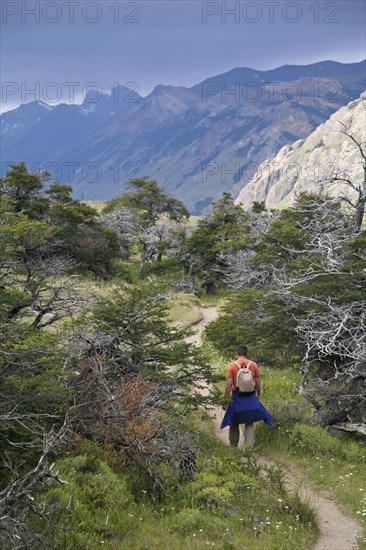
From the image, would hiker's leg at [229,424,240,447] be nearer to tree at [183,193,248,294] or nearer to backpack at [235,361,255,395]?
backpack at [235,361,255,395]

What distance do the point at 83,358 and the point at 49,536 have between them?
16.1ft

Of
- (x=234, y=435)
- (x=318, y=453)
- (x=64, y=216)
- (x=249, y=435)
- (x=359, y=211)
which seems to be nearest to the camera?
(x=318, y=453)

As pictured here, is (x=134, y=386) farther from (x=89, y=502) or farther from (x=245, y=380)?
(x=89, y=502)

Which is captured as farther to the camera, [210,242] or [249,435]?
[210,242]

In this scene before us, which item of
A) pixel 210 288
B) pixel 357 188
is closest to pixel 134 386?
pixel 357 188

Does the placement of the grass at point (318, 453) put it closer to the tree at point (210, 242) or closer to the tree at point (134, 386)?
the tree at point (134, 386)

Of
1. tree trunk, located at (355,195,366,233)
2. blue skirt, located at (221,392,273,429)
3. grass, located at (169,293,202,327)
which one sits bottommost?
grass, located at (169,293,202,327)

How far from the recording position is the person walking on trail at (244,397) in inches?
435

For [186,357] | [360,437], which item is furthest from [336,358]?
[186,357]

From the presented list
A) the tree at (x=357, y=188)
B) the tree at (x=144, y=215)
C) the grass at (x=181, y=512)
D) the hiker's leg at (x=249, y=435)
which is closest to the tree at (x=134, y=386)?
the grass at (x=181, y=512)

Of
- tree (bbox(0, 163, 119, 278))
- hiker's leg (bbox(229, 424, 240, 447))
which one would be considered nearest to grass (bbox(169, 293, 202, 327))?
tree (bbox(0, 163, 119, 278))

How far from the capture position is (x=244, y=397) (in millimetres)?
11211

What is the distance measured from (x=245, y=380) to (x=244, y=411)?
28.5 inches

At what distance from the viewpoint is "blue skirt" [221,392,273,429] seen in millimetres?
11125
